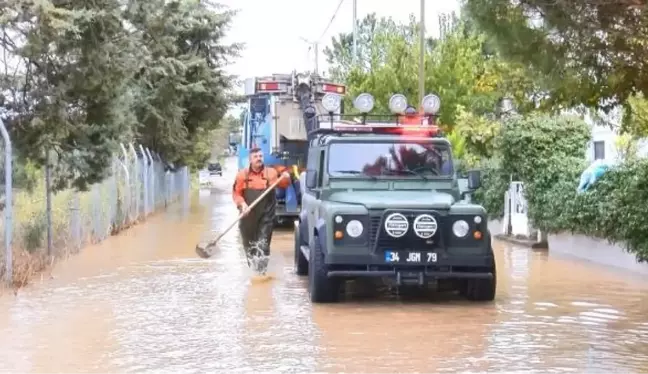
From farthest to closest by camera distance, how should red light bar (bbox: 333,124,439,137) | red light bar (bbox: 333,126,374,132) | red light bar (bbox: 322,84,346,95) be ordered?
red light bar (bbox: 322,84,346,95)
red light bar (bbox: 333,126,374,132)
red light bar (bbox: 333,124,439,137)

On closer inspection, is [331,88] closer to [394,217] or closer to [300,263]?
[300,263]

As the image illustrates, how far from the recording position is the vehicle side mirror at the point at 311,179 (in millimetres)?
12455

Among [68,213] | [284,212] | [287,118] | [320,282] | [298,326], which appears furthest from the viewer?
[287,118]

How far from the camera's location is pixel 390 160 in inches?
484

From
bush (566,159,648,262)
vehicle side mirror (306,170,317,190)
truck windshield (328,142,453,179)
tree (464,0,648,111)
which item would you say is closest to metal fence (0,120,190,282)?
vehicle side mirror (306,170,317,190)

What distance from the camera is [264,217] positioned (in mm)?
13609

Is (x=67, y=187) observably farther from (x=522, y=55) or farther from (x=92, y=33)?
(x=522, y=55)

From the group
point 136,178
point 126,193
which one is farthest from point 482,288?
point 136,178

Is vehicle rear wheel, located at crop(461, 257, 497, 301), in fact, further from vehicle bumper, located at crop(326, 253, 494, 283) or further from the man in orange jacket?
the man in orange jacket

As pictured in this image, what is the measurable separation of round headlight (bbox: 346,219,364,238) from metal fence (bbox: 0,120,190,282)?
168 inches

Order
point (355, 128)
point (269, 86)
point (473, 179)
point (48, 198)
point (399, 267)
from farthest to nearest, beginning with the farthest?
point (269, 86) < point (48, 198) < point (355, 128) < point (473, 179) < point (399, 267)

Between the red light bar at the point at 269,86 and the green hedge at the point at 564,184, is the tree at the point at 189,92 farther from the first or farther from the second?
the green hedge at the point at 564,184

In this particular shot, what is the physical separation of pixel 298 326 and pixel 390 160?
3163 millimetres

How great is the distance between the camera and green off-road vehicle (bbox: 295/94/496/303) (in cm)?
1072
